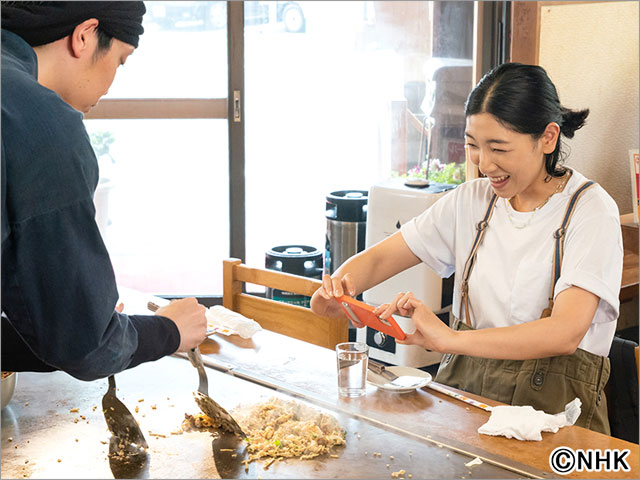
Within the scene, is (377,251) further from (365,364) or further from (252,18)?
(252,18)

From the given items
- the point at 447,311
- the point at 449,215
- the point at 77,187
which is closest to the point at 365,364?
the point at 449,215

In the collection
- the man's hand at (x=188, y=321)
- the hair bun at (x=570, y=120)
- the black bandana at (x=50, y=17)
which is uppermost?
the black bandana at (x=50, y=17)

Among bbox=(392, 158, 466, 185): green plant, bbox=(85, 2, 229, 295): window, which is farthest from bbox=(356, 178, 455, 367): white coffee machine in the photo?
bbox=(85, 2, 229, 295): window

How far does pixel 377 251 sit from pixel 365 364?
52cm

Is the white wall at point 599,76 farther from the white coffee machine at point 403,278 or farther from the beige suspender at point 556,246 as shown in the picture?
the beige suspender at point 556,246

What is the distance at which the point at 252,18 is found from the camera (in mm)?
4234

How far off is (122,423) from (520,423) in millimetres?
734

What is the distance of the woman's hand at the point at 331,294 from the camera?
184 centimetres

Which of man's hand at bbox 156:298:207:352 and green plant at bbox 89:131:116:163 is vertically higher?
green plant at bbox 89:131:116:163

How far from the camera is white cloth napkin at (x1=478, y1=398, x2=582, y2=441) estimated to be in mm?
1380

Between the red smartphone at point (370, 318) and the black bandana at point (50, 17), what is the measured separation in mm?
749

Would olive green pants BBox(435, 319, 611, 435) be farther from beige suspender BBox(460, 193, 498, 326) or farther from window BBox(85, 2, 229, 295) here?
window BBox(85, 2, 229, 295)

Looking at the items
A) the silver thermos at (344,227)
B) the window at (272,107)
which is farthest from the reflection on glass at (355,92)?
the silver thermos at (344,227)

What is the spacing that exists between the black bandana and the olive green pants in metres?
1.14
